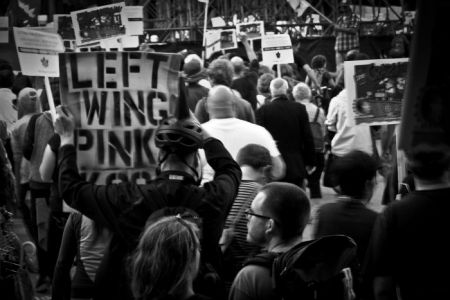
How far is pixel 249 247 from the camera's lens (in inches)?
208

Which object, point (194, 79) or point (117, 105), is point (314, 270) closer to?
point (117, 105)

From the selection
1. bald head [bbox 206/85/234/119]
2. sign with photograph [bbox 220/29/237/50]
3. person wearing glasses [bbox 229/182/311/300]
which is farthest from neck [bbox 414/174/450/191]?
sign with photograph [bbox 220/29/237/50]

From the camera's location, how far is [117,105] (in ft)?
15.5

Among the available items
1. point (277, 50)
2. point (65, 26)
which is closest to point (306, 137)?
point (65, 26)

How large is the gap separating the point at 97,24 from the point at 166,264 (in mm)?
5782

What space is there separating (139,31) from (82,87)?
548 centimetres

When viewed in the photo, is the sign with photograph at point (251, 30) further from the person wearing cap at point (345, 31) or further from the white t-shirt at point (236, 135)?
the white t-shirt at point (236, 135)

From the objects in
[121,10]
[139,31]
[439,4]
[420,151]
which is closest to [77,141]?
[420,151]

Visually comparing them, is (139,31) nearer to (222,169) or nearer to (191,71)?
(191,71)

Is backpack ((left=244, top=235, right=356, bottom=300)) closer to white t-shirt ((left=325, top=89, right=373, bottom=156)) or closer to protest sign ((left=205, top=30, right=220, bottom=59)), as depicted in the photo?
white t-shirt ((left=325, top=89, right=373, bottom=156))

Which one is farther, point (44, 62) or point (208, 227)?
point (44, 62)

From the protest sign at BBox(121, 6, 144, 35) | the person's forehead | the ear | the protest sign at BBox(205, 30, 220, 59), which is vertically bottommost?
the protest sign at BBox(205, 30, 220, 59)

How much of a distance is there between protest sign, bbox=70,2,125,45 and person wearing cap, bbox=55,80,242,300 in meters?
4.45

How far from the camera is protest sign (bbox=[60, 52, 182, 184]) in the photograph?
4586mm
